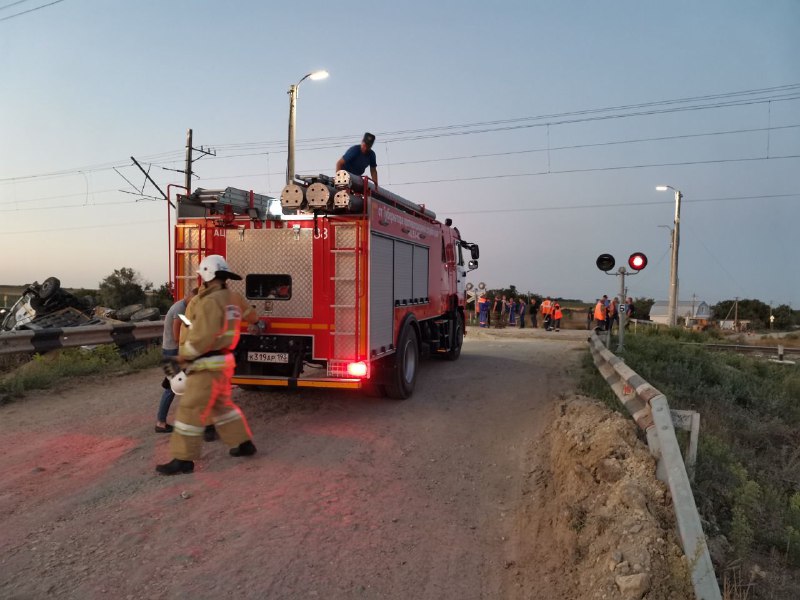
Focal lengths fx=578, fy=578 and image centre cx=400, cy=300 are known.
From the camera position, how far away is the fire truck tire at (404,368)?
8.10 metres

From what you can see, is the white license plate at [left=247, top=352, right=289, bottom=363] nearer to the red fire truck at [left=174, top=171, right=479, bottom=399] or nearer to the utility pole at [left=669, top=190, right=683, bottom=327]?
the red fire truck at [left=174, top=171, right=479, bottom=399]

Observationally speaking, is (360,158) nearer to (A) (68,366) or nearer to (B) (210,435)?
(B) (210,435)

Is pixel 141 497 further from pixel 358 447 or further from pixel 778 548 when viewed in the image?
pixel 778 548

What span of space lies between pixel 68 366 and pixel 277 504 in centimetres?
671

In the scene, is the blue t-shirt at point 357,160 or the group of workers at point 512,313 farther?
the group of workers at point 512,313

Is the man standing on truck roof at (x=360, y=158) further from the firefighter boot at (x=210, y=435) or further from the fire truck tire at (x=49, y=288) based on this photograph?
the fire truck tire at (x=49, y=288)

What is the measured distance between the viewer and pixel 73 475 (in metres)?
5.18

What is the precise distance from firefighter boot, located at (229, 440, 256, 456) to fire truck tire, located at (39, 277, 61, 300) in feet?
33.6

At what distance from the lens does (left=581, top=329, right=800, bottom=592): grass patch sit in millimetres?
4148

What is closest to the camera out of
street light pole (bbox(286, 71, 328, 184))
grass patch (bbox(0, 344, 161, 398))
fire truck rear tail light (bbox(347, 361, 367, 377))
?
fire truck rear tail light (bbox(347, 361, 367, 377))

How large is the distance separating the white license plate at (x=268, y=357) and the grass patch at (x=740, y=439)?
4.21m

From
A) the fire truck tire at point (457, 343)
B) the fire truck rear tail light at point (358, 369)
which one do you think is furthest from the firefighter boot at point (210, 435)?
the fire truck tire at point (457, 343)

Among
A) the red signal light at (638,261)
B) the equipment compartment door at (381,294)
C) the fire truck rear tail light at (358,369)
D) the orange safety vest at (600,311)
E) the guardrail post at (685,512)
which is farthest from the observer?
the orange safety vest at (600,311)

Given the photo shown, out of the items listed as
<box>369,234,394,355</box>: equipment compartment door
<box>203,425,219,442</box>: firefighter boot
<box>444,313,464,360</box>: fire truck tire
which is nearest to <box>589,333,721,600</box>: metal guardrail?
<box>369,234,394,355</box>: equipment compartment door
